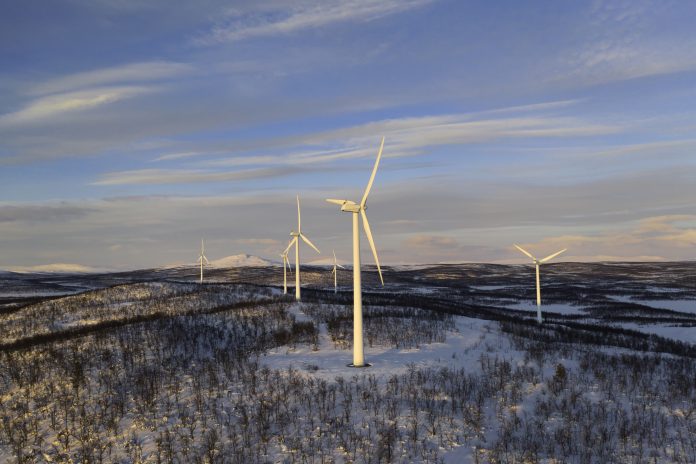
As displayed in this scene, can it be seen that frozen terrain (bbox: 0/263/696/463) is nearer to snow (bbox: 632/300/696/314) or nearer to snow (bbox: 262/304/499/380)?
snow (bbox: 262/304/499/380)

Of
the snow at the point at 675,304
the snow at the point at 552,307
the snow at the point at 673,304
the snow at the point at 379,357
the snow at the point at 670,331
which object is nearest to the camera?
the snow at the point at 379,357

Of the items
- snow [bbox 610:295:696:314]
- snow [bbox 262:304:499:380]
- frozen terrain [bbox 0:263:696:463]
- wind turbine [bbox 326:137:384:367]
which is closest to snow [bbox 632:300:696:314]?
snow [bbox 610:295:696:314]

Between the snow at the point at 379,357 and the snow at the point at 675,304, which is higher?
the snow at the point at 379,357

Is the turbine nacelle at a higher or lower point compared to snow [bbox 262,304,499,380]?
higher

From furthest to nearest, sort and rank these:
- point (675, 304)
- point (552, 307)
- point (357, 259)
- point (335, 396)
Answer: point (675, 304) → point (552, 307) → point (357, 259) → point (335, 396)

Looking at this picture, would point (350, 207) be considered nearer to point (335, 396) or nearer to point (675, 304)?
point (335, 396)

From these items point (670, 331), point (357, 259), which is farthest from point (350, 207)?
point (670, 331)

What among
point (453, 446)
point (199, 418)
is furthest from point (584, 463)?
point (199, 418)

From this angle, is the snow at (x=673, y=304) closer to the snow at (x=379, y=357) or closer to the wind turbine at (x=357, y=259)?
the snow at (x=379, y=357)

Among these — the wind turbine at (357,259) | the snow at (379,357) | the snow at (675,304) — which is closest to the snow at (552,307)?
the snow at (675,304)

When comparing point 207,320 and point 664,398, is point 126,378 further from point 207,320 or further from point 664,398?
point 664,398

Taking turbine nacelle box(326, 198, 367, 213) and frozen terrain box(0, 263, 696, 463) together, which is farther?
turbine nacelle box(326, 198, 367, 213)
